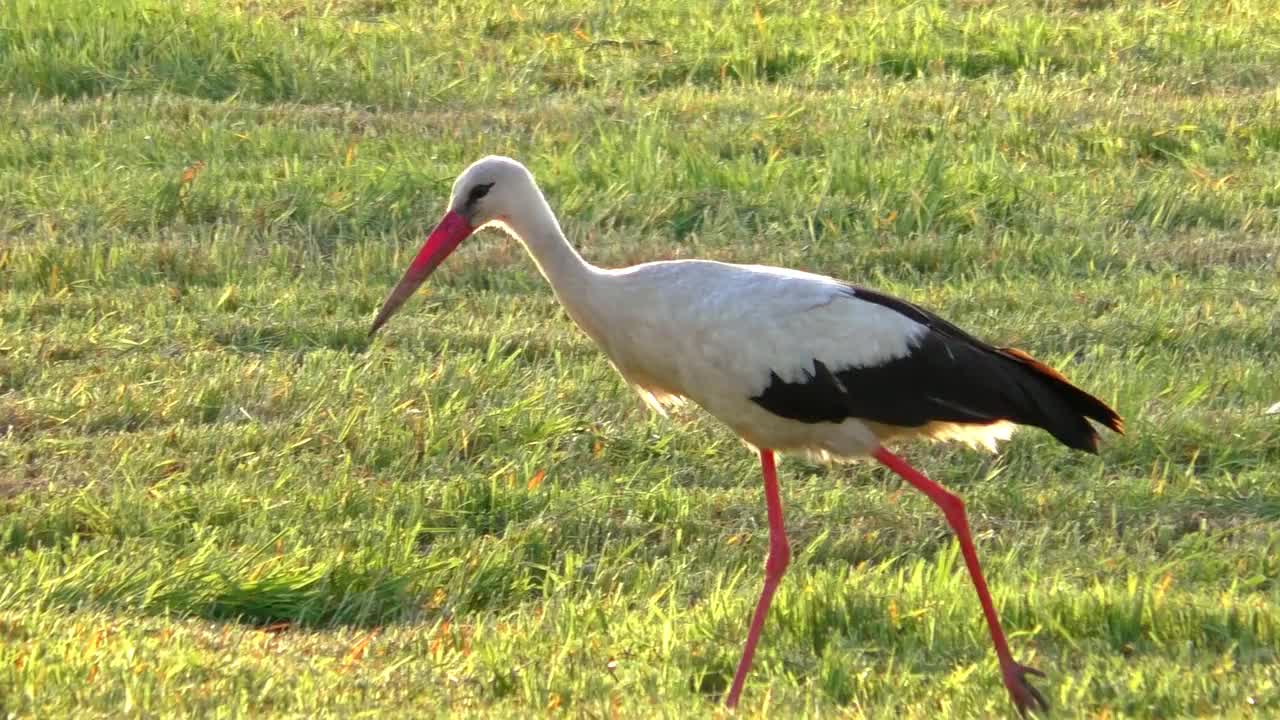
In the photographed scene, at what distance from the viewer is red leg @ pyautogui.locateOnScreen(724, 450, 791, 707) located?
13.7ft

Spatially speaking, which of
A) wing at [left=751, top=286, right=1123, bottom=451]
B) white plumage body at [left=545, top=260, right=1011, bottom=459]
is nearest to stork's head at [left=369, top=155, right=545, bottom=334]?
white plumage body at [left=545, top=260, right=1011, bottom=459]

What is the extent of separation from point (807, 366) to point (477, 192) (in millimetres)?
1034

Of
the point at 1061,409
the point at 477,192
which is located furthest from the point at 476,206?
the point at 1061,409

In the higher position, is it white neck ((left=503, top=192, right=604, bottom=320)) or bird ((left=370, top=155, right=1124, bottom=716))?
white neck ((left=503, top=192, right=604, bottom=320))

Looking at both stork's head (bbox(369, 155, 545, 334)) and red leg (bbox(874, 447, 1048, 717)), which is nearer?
red leg (bbox(874, 447, 1048, 717))

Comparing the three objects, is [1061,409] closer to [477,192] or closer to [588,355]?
[477,192]

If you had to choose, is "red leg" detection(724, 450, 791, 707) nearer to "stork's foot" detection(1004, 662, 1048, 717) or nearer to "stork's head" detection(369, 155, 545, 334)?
"stork's foot" detection(1004, 662, 1048, 717)

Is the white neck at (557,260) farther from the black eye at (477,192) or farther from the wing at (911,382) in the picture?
the wing at (911,382)

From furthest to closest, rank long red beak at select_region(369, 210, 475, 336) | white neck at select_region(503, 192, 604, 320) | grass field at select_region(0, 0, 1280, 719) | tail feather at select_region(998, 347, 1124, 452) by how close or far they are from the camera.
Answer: long red beak at select_region(369, 210, 475, 336), white neck at select_region(503, 192, 604, 320), tail feather at select_region(998, 347, 1124, 452), grass field at select_region(0, 0, 1280, 719)

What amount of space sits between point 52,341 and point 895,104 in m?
4.28

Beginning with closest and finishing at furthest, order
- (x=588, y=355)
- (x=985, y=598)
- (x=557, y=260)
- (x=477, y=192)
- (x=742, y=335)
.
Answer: (x=985, y=598) < (x=742, y=335) < (x=557, y=260) < (x=477, y=192) < (x=588, y=355)

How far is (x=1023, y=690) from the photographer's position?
4031 mm

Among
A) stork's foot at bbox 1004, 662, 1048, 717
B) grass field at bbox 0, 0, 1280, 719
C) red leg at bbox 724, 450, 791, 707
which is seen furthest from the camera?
grass field at bbox 0, 0, 1280, 719

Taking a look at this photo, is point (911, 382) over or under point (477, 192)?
under
